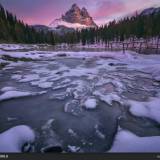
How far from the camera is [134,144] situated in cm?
144

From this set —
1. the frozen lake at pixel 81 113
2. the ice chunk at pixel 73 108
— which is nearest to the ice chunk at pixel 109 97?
the frozen lake at pixel 81 113

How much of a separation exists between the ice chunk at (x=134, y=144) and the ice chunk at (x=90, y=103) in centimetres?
76

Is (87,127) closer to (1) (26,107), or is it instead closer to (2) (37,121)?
(2) (37,121)

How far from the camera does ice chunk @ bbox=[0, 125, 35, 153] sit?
1.36m

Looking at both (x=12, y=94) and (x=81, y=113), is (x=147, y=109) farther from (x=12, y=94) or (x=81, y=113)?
(x=12, y=94)

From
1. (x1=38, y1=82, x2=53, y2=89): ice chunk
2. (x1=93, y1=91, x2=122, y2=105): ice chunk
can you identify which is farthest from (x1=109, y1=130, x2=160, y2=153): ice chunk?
(x1=38, y1=82, x2=53, y2=89): ice chunk

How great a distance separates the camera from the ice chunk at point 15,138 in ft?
4.46

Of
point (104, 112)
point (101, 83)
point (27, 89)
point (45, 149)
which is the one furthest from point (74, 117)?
point (101, 83)

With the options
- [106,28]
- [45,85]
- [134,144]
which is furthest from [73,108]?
[45,85]

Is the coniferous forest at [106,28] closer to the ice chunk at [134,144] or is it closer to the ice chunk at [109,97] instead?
the ice chunk at [109,97]

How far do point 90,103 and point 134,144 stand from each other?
1.12 meters

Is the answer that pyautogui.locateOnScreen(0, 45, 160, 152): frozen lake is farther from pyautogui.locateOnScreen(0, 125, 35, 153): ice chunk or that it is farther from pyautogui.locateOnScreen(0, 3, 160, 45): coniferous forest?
pyautogui.locateOnScreen(0, 3, 160, 45): coniferous forest

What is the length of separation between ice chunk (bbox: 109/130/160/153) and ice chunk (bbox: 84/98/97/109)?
2.48 feet

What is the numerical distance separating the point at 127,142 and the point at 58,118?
0.85 m
